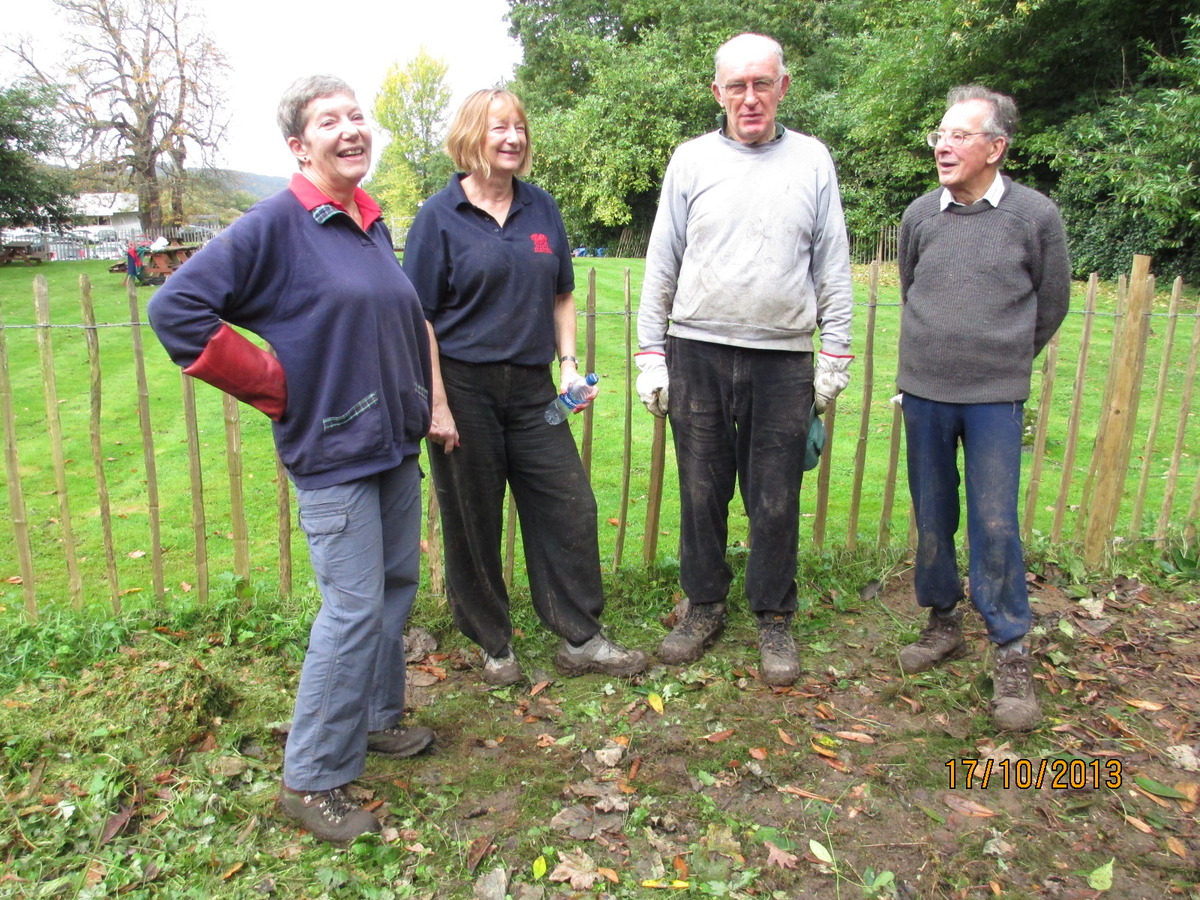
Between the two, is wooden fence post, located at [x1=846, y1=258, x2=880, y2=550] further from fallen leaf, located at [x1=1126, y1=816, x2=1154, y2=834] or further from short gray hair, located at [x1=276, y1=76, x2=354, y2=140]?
short gray hair, located at [x1=276, y1=76, x2=354, y2=140]

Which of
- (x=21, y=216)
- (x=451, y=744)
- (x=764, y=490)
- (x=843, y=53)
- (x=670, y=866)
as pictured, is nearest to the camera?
(x=670, y=866)

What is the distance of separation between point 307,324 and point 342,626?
2.91 ft

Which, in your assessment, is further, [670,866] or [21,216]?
[21,216]

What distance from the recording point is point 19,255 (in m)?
25.7

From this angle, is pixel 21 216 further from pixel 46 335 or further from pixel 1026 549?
pixel 1026 549

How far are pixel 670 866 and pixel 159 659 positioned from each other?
2.23m

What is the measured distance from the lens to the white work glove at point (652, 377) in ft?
11.2

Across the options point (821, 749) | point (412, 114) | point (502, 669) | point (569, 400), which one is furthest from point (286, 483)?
point (412, 114)

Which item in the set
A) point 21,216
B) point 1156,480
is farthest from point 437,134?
point 1156,480

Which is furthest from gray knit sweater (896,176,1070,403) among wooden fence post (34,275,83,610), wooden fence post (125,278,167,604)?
wooden fence post (34,275,83,610)

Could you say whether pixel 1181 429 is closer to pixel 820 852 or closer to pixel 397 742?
pixel 820 852

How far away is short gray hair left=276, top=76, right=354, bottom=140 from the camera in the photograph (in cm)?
232

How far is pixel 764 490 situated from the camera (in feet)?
11.2

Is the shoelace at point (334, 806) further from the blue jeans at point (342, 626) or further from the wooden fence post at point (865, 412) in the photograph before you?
the wooden fence post at point (865, 412)
